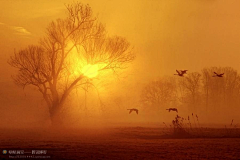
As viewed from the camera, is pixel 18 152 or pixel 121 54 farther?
pixel 121 54

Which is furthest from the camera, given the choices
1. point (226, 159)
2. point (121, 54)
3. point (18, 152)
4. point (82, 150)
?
point (121, 54)

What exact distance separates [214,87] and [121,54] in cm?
4099

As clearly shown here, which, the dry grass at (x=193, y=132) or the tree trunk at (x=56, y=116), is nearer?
the dry grass at (x=193, y=132)

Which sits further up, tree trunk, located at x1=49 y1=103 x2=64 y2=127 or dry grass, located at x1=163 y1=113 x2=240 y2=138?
tree trunk, located at x1=49 y1=103 x2=64 y2=127

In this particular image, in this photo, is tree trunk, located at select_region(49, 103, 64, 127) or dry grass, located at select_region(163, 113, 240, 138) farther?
tree trunk, located at select_region(49, 103, 64, 127)

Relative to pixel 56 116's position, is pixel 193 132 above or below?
below

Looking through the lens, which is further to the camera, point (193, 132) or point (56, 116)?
point (56, 116)

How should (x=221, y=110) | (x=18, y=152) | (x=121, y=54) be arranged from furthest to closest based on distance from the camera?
(x=221, y=110), (x=121, y=54), (x=18, y=152)

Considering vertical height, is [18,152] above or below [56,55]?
below

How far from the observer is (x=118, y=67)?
33.0 meters

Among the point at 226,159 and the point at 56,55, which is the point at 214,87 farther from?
the point at 226,159

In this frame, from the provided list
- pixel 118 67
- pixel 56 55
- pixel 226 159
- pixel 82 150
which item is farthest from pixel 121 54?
pixel 226 159

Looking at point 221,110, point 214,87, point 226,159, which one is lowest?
point 226,159

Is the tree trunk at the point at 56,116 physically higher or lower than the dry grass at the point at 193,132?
higher
